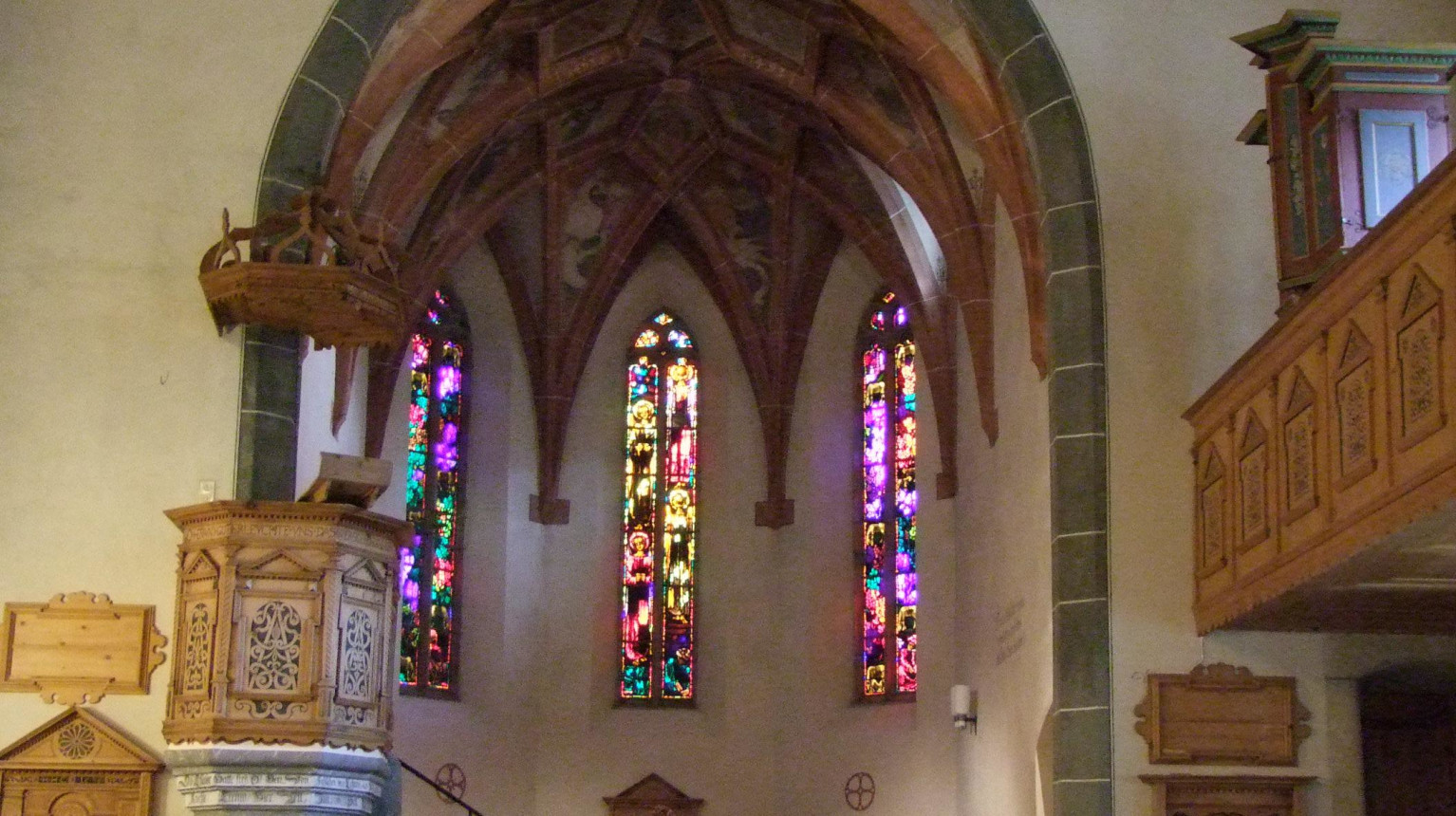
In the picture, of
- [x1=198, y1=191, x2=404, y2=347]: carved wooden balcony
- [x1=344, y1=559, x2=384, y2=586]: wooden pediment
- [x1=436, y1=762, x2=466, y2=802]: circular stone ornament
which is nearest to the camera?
[x1=344, y1=559, x2=384, y2=586]: wooden pediment

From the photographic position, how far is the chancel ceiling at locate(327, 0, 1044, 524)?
1744cm

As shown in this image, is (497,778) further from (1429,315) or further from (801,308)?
(1429,315)

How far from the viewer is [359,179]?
1747cm

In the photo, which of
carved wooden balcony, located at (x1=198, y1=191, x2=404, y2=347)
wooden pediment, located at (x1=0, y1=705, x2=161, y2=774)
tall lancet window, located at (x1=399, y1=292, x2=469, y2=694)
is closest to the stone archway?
carved wooden balcony, located at (x1=198, y1=191, x2=404, y2=347)

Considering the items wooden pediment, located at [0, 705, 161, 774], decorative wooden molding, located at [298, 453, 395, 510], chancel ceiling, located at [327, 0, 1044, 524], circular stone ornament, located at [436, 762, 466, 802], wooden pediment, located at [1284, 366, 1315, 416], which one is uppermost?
chancel ceiling, located at [327, 0, 1044, 524]

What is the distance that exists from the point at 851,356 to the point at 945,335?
6.27 ft

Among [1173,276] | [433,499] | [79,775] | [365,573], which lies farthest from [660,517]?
[79,775]

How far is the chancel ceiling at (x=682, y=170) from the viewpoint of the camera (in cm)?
1744

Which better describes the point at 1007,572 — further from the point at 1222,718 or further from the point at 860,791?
the point at 860,791

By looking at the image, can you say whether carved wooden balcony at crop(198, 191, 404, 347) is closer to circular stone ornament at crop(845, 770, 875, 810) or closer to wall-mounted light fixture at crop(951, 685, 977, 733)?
wall-mounted light fixture at crop(951, 685, 977, 733)

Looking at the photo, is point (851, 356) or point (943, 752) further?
point (851, 356)

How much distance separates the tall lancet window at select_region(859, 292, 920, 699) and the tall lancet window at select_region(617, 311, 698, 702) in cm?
189

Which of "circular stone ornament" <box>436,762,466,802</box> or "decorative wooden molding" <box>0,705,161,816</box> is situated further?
"circular stone ornament" <box>436,762,466,802</box>

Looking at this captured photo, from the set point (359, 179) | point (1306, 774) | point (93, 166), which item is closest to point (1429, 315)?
point (1306, 774)
